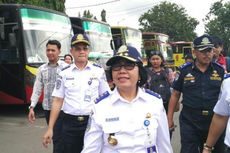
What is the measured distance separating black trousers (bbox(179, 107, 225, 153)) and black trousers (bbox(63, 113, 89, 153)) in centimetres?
110

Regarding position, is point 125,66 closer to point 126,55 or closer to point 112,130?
point 126,55

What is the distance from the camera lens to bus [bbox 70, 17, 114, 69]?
54.2 feet

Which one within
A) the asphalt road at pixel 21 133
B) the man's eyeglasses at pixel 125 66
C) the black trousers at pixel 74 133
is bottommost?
the asphalt road at pixel 21 133

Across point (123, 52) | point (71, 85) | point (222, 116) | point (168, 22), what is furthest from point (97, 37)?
point (168, 22)

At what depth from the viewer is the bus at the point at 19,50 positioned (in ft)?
38.4

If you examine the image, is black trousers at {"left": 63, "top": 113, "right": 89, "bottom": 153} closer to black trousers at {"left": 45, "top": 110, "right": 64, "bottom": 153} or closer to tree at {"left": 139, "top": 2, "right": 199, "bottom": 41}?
black trousers at {"left": 45, "top": 110, "right": 64, "bottom": 153}

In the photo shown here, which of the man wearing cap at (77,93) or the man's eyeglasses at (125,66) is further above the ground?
the man's eyeglasses at (125,66)

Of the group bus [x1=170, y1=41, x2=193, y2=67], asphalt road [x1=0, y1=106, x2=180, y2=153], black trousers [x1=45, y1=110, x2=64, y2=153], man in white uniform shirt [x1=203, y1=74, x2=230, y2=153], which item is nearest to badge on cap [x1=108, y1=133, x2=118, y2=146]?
man in white uniform shirt [x1=203, y1=74, x2=230, y2=153]

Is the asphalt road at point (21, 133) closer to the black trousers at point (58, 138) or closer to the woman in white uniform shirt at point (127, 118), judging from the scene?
the black trousers at point (58, 138)

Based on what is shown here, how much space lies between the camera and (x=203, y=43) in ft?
14.8

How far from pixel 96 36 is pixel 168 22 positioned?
50.3m

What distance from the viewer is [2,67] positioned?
12109 millimetres

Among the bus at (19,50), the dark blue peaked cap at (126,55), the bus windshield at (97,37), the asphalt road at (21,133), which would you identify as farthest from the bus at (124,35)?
the dark blue peaked cap at (126,55)

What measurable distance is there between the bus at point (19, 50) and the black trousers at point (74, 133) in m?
7.44
